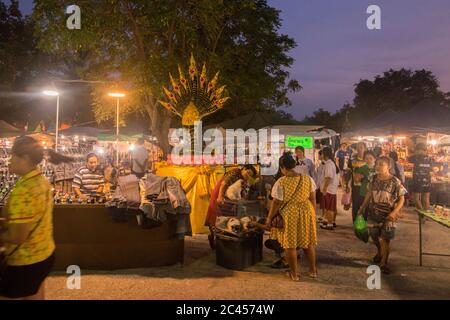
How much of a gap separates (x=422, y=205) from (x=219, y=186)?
640 centimetres

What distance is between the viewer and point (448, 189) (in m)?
11.1

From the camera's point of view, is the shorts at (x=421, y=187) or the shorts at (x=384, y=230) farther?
the shorts at (x=421, y=187)

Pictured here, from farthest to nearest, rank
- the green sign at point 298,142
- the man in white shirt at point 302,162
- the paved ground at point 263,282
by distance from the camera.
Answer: the green sign at point 298,142 → the man in white shirt at point 302,162 → the paved ground at point 263,282

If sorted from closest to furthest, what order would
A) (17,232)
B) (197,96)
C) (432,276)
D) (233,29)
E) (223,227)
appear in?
(17,232) → (432,276) → (223,227) → (197,96) → (233,29)

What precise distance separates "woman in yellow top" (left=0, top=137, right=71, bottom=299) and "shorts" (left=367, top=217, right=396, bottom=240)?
4.40 metres

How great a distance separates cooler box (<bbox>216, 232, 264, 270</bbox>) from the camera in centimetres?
575

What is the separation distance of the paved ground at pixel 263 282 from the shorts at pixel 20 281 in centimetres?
164

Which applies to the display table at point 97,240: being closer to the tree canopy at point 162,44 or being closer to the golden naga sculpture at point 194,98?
the golden naga sculpture at point 194,98

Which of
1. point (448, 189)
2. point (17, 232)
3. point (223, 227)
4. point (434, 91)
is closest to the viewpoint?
point (17, 232)

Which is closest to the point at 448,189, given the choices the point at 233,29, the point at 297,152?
the point at 297,152

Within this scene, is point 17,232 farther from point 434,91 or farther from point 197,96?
point 434,91

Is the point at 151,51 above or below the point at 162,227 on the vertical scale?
above

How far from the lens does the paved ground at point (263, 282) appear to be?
478cm

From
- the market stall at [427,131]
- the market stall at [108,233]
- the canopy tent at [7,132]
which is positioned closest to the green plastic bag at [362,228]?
the market stall at [108,233]
